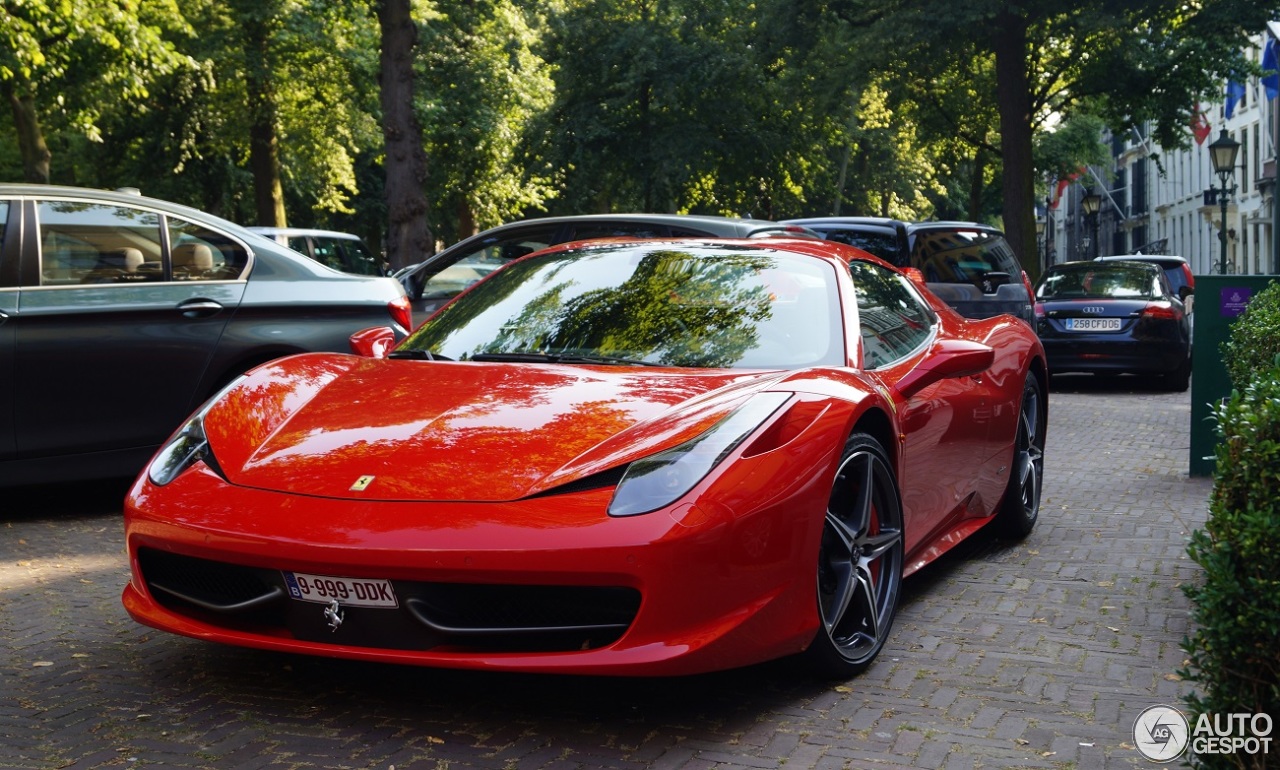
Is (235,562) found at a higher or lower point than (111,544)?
higher

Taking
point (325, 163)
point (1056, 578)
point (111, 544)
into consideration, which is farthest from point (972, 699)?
point (325, 163)

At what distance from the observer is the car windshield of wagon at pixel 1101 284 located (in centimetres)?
1730

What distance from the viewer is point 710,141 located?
111ft

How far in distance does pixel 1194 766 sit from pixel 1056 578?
10.2 feet

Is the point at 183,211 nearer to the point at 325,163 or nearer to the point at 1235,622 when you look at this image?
the point at 1235,622

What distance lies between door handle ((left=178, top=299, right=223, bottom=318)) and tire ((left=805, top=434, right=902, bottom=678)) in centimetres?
403

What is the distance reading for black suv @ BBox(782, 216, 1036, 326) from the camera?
12703 mm

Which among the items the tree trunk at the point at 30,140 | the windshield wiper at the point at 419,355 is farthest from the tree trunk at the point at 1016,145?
the windshield wiper at the point at 419,355

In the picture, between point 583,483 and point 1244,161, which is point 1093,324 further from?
point 1244,161

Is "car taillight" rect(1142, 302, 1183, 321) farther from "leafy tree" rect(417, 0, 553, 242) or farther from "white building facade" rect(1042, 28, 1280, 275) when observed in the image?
"leafy tree" rect(417, 0, 553, 242)

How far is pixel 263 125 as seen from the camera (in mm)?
34281

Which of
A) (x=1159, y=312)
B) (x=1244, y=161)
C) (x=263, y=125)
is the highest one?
(x=263, y=125)

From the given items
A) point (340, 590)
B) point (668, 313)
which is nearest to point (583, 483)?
point (340, 590)

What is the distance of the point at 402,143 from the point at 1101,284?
27.0ft
